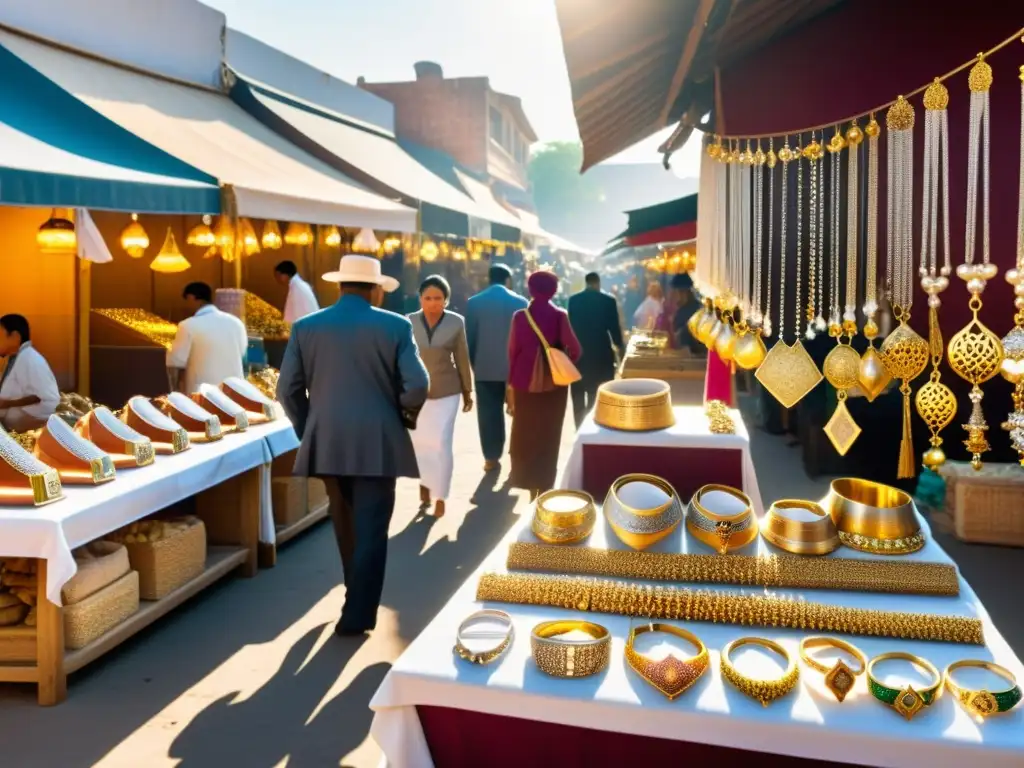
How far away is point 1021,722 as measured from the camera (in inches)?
69.2

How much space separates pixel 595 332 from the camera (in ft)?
A: 27.7

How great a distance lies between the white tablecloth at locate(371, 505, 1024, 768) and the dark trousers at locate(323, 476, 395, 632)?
2.04 m

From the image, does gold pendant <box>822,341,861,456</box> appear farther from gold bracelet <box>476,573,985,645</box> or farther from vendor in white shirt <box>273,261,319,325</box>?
vendor in white shirt <box>273,261,319,325</box>

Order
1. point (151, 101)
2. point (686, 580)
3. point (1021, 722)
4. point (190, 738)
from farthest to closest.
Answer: point (151, 101) → point (190, 738) → point (686, 580) → point (1021, 722)

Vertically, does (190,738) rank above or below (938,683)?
below

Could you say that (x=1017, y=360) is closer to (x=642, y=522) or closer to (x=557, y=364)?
(x=642, y=522)

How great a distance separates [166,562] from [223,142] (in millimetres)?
5880

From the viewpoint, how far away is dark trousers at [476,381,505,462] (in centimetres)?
774

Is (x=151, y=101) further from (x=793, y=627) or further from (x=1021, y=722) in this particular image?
(x=1021, y=722)

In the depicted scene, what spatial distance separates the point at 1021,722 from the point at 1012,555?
4297mm

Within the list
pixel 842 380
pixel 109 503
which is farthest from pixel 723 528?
pixel 109 503

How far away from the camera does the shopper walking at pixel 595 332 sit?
8.40m

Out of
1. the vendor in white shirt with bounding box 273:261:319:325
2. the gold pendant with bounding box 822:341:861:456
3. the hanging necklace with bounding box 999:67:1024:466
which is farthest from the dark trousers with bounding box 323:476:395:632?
the vendor in white shirt with bounding box 273:261:319:325

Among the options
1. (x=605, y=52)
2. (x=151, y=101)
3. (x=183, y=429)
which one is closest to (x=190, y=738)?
(x=183, y=429)
